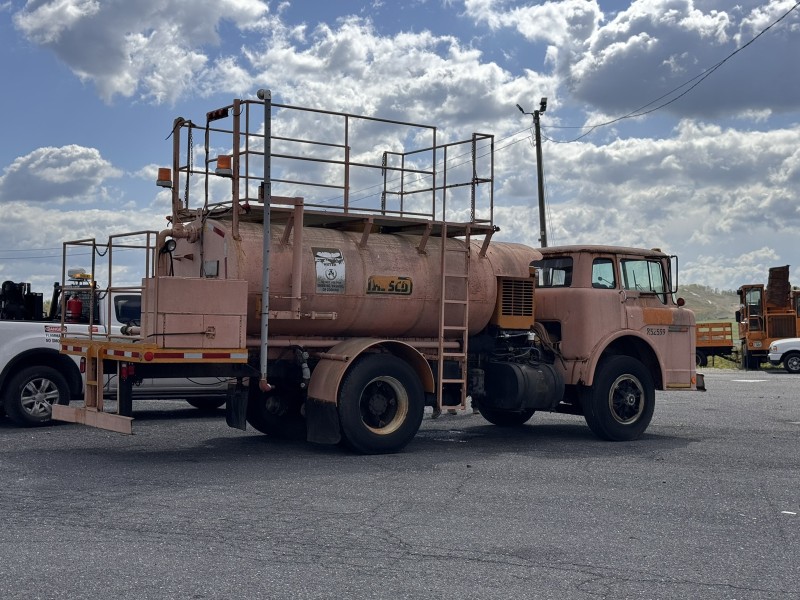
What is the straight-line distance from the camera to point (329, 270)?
37.6 ft

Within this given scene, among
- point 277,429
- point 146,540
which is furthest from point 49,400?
point 146,540

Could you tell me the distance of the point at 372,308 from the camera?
11773 mm

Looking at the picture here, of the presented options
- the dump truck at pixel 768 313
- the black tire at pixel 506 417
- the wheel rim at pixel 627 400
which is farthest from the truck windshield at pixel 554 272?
the dump truck at pixel 768 313

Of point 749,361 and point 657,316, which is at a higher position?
point 657,316

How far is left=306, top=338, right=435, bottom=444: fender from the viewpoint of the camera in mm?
11023

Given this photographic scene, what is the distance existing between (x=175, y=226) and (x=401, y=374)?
318 centimetres

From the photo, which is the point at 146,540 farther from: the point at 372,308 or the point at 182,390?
the point at 182,390

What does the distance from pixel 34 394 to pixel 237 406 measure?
388 centimetres

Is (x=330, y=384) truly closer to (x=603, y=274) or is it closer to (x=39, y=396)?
(x=603, y=274)

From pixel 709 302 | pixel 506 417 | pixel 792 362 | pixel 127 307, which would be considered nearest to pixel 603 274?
pixel 506 417

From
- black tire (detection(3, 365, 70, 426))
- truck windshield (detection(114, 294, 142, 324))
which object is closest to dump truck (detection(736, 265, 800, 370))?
truck windshield (detection(114, 294, 142, 324))

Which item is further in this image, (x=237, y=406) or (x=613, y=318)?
(x=613, y=318)

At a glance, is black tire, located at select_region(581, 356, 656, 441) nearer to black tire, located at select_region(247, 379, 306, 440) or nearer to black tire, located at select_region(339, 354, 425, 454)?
black tire, located at select_region(339, 354, 425, 454)

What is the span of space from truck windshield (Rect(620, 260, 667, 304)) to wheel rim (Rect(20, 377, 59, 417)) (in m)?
7.88
